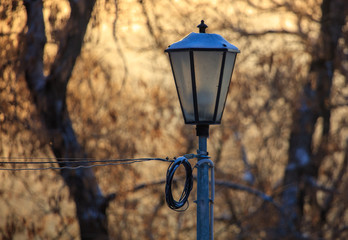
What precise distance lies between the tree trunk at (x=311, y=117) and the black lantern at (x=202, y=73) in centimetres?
577

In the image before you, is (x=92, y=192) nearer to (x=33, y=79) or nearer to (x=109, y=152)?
(x=109, y=152)

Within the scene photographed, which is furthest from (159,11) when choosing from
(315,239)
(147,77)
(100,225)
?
(315,239)

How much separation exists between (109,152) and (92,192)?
2.27 feet

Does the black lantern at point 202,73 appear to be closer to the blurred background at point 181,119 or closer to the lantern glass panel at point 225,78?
the lantern glass panel at point 225,78

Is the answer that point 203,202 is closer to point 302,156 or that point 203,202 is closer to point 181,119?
point 181,119

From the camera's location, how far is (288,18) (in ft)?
30.4

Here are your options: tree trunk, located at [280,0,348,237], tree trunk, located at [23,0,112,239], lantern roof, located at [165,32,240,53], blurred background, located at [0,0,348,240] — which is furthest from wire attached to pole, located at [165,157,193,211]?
tree trunk, located at [280,0,348,237]

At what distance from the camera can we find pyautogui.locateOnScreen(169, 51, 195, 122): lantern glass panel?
12.0 feet

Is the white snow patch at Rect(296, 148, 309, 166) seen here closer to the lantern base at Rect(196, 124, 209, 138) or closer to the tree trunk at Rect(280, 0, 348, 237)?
the tree trunk at Rect(280, 0, 348, 237)

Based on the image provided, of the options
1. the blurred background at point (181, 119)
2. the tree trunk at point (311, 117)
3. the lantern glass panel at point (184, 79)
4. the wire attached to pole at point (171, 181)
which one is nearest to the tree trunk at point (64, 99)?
the blurred background at point (181, 119)

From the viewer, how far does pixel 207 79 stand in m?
3.67

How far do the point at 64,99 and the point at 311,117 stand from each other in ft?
12.3

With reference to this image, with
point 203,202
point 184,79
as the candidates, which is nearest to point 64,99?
→ point 184,79

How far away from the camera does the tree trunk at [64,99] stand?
9164 mm
